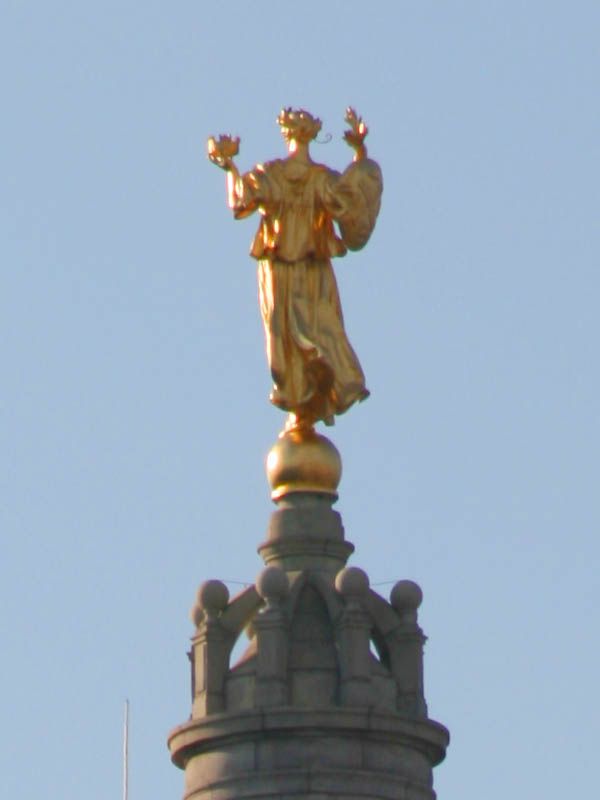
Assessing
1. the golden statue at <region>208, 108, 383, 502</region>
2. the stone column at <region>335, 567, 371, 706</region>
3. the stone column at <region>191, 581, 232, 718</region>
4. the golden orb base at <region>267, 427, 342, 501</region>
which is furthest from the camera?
the golden statue at <region>208, 108, 383, 502</region>

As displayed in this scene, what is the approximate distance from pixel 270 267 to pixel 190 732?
657 cm

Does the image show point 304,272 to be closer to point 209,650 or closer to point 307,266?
point 307,266

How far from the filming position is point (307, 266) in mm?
47188

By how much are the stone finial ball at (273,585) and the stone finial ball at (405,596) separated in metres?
1.53

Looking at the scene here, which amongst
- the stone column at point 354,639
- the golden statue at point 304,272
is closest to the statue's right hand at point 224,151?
the golden statue at point 304,272

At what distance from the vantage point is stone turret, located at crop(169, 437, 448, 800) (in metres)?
43.8

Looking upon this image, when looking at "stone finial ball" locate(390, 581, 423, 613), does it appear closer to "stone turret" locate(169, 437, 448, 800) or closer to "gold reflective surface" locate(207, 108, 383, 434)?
"stone turret" locate(169, 437, 448, 800)

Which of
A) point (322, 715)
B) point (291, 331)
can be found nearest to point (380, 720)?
point (322, 715)

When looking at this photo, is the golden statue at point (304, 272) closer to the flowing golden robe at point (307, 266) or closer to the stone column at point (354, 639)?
the flowing golden robe at point (307, 266)

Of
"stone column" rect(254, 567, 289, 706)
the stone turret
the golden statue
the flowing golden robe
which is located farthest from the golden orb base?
"stone column" rect(254, 567, 289, 706)

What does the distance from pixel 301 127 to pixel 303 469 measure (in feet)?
15.4

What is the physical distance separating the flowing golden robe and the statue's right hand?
0.45 meters

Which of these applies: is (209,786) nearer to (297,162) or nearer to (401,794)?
(401,794)

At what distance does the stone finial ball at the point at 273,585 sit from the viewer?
146ft
